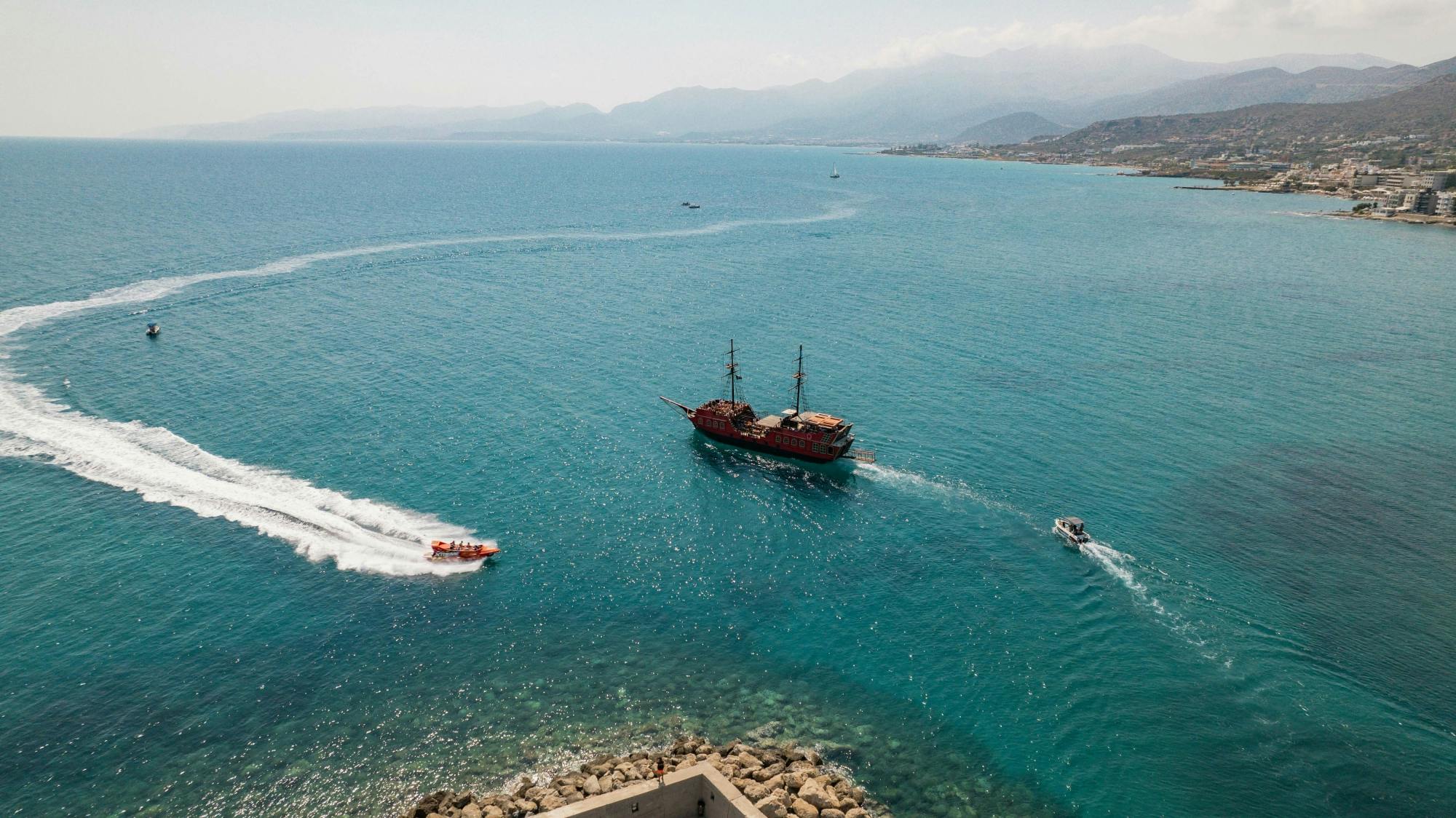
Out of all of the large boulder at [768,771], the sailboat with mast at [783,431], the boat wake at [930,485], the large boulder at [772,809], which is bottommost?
the large boulder at [768,771]

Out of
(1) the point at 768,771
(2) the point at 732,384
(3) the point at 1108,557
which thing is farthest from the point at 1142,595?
(2) the point at 732,384

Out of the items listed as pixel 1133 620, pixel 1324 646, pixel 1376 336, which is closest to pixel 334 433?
pixel 1133 620

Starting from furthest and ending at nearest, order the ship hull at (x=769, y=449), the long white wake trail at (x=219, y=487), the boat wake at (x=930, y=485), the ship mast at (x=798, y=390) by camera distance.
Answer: the ship mast at (x=798, y=390) → the ship hull at (x=769, y=449) → the boat wake at (x=930, y=485) → the long white wake trail at (x=219, y=487)

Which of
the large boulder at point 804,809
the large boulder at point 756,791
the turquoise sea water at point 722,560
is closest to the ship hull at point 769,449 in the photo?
the turquoise sea water at point 722,560

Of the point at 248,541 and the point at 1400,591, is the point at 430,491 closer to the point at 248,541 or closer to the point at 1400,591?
the point at 248,541

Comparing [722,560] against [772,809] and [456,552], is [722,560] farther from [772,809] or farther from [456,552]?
[772,809]

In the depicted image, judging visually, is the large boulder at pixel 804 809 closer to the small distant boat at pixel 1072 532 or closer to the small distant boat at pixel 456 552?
the small distant boat at pixel 456 552

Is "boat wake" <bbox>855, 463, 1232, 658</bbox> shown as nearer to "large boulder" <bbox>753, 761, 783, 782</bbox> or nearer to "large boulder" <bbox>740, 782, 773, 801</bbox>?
"large boulder" <bbox>753, 761, 783, 782</bbox>
